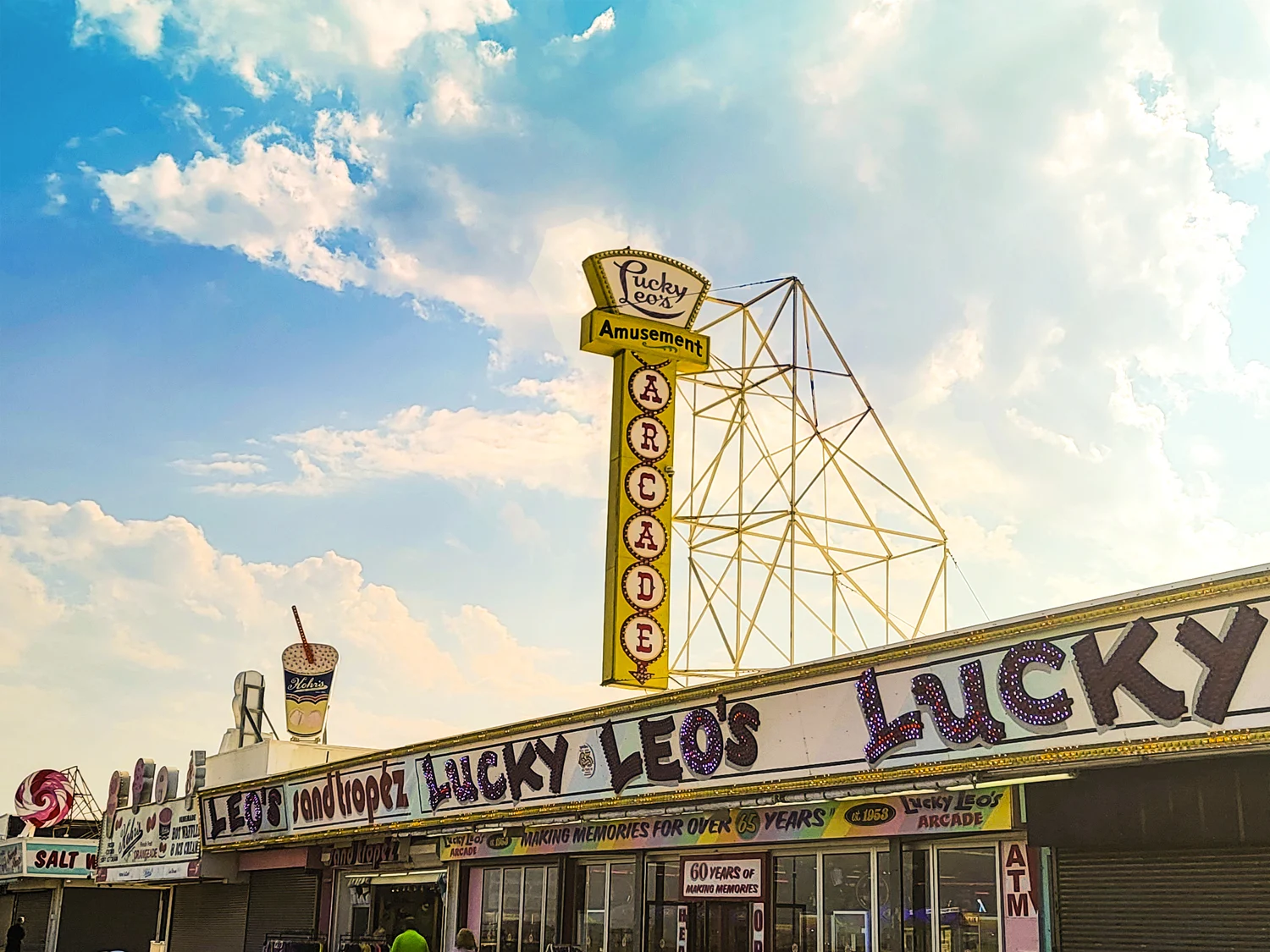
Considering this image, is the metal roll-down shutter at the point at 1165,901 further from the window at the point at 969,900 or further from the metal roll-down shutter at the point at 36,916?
the metal roll-down shutter at the point at 36,916

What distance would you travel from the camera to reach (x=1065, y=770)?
13023 millimetres

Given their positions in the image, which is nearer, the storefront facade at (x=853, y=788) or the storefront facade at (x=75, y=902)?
the storefront facade at (x=853, y=788)

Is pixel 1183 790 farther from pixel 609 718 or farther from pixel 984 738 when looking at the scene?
pixel 609 718

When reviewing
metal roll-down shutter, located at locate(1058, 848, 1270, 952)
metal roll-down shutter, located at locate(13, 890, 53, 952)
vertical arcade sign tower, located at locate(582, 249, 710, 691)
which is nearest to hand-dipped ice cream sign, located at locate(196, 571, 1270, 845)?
metal roll-down shutter, located at locate(1058, 848, 1270, 952)

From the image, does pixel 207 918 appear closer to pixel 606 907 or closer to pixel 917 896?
pixel 606 907

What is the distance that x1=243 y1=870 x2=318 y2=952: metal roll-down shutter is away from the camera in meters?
29.0

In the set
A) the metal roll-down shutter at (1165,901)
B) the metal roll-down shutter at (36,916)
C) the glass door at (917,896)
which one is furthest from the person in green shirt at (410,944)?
the metal roll-down shutter at (36,916)

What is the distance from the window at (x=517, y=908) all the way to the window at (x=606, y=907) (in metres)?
0.63

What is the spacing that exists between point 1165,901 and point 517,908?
41.4 ft

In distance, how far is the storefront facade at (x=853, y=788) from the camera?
39.2ft

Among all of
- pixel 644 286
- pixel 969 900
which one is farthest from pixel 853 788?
pixel 644 286

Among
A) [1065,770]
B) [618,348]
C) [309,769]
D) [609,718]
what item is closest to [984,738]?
[1065,770]

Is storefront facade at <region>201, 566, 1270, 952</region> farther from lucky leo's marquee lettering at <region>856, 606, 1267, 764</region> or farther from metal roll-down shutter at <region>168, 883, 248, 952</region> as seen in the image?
metal roll-down shutter at <region>168, 883, 248, 952</region>

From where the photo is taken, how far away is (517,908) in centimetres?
2297
